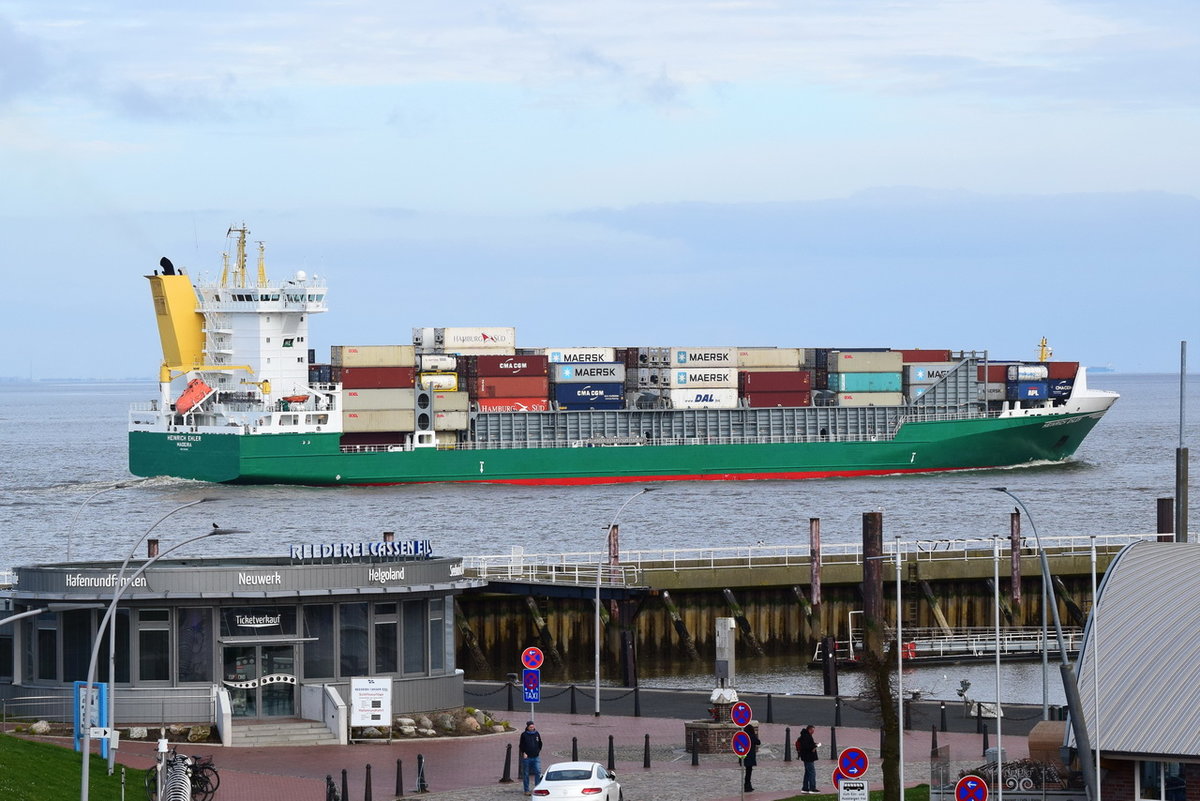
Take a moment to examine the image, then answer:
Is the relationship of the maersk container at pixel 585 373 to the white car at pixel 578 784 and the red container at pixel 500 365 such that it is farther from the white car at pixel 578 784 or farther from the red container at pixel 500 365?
the white car at pixel 578 784

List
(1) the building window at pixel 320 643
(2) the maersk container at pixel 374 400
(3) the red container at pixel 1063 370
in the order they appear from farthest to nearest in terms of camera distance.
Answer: (3) the red container at pixel 1063 370 → (2) the maersk container at pixel 374 400 → (1) the building window at pixel 320 643

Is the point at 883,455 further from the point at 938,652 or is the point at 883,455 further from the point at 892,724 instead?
the point at 892,724

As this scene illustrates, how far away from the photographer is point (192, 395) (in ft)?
319

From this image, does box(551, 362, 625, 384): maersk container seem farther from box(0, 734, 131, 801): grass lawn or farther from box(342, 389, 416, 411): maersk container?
box(0, 734, 131, 801): grass lawn

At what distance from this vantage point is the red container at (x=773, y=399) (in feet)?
353

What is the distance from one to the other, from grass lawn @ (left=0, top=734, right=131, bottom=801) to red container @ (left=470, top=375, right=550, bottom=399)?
74222 mm

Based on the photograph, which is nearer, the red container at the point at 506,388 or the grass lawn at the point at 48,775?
the grass lawn at the point at 48,775

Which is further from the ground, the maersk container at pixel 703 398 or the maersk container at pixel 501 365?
the maersk container at pixel 501 365

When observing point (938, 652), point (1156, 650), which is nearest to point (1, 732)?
point (1156, 650)

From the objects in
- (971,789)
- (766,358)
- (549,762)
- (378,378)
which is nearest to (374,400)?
(378,378)

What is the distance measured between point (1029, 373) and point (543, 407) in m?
30.6

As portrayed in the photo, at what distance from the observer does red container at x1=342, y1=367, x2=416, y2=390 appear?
99.6 m

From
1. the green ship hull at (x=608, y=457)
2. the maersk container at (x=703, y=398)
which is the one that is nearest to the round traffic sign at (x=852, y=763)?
the green ship hull at (x=608, y=457)

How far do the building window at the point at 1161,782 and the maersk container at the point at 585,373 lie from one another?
266 ft
